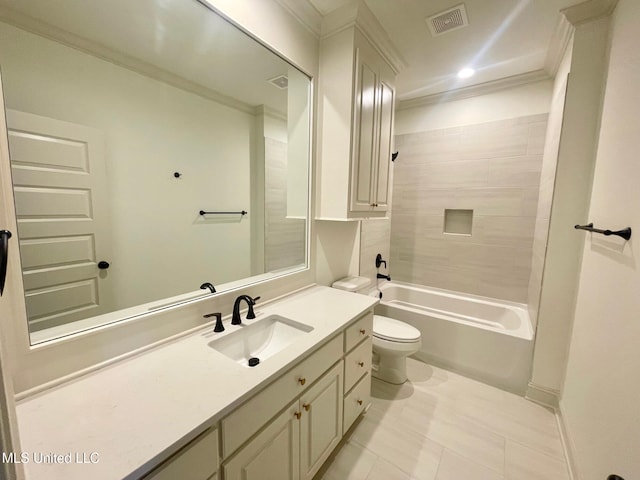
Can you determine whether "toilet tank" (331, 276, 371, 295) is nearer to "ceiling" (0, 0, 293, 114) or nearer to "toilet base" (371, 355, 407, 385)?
"toilet base" (371, 355, 407, 385)

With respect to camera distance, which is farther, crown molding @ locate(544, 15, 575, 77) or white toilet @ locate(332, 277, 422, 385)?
white toilet @ locate(332, 277, 422, 385)

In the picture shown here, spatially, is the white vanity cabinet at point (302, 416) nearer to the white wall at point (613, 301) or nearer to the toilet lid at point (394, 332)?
the toilet lid at point (394, 332)

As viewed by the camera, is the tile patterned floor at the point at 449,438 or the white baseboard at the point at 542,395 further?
the white baseboard at the point at 542,395

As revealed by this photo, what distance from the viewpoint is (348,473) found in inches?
54.2

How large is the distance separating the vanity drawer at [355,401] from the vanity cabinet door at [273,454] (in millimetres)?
429

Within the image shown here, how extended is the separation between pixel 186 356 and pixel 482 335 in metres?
2.13

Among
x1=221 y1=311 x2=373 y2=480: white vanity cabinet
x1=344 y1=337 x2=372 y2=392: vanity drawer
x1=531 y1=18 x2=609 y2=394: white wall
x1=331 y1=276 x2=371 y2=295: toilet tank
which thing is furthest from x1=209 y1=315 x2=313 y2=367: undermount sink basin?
x1=531 y1=18 x2=609 y2=394: white wall

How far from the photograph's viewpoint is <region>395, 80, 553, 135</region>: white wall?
89.9 inches

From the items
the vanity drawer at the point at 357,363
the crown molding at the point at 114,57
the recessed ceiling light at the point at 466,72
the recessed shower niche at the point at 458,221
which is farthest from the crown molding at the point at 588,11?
the vanity drawer at the point at 357,363

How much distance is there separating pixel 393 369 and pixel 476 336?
0.73 metres

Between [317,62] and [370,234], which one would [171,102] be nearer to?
[317,62]

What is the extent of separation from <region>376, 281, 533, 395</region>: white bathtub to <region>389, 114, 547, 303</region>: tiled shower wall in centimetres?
15

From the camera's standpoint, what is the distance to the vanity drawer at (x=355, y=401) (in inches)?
57.1

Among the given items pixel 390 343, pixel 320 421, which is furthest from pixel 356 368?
pixel 390 343
